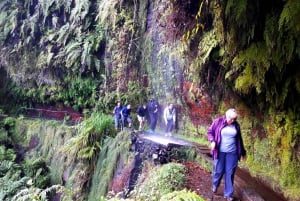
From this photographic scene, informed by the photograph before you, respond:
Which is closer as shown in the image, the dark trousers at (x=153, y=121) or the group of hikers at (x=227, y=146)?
the group of hikers at (x=227, y=146)

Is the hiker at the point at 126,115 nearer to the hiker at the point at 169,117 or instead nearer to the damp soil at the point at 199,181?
the hiker at the point at 169,117

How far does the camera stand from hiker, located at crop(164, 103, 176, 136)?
13.4m

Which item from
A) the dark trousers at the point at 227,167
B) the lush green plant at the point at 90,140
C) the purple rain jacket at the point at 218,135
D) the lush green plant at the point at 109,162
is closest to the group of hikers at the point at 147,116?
the lush green plant at the point at 90,140

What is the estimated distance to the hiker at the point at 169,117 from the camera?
13398mm

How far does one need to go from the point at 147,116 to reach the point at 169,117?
122cm

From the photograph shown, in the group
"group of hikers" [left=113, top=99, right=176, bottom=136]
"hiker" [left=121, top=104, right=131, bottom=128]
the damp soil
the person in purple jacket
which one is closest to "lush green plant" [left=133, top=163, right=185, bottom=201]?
the damp soil

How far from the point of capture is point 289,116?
691cm

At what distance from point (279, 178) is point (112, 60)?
1001cm

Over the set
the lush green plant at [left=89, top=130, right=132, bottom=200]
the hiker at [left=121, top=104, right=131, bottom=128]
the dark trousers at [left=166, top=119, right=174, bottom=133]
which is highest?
the hiker at [left=121, top=104, right=131, bottom=128]

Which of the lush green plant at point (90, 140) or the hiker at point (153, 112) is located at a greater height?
the hiker at point (153, 112)

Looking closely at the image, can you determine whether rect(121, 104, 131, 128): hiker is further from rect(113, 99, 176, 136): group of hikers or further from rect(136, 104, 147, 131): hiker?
rect(136, 104, 147, 131): hiker

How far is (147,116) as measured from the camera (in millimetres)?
14492

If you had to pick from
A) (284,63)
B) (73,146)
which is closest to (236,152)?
(284,63)

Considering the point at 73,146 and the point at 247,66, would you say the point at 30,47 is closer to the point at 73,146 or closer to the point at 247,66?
the point at 73,146
